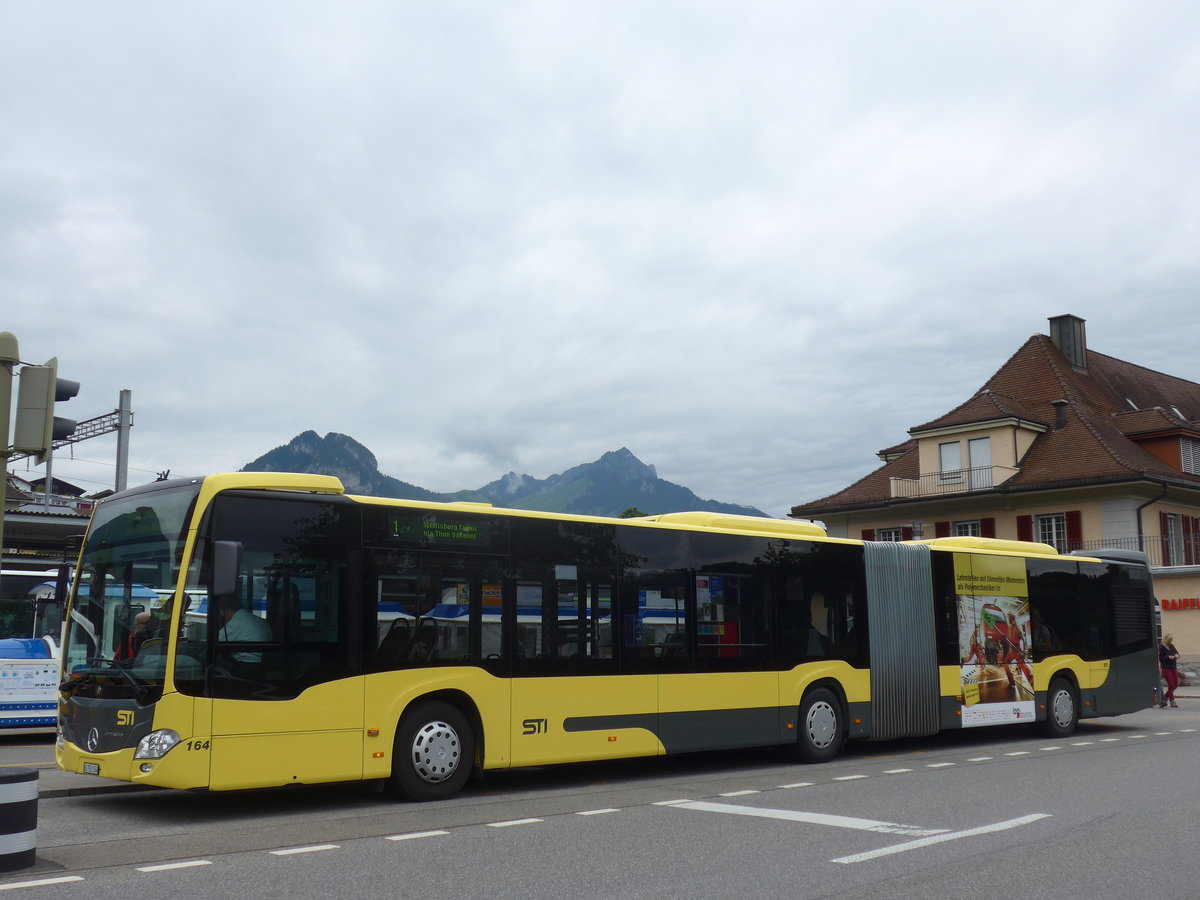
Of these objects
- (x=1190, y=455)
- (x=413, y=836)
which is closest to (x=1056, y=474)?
(x=1190, y=455)

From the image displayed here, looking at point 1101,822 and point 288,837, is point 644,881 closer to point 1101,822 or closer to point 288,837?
point 288,837

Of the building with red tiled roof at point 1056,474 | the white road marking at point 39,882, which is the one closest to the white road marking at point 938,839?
the white road marking at point 39,882

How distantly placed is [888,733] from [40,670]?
40.1 ft

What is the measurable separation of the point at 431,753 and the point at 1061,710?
12.0 meters

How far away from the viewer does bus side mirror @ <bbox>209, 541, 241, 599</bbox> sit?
31.9 feet

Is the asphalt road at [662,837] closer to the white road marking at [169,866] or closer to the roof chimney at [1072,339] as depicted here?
the white road marking at [169,866]

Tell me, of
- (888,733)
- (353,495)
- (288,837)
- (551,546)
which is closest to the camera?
(288,837)

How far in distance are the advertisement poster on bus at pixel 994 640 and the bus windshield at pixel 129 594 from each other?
11.5 m

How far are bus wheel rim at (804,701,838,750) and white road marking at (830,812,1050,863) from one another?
481 cm

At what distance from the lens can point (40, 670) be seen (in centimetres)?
1792

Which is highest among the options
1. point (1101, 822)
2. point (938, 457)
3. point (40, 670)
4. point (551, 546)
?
point (938, 457)

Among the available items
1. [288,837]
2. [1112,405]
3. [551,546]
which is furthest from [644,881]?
[1112,405]

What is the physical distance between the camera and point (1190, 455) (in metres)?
46.8

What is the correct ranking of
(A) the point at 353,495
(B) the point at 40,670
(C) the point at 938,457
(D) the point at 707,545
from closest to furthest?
(A) the point at 353,495
(D) the point at 707,545
(B) the point at 40,670
(C) the point at 938,457
